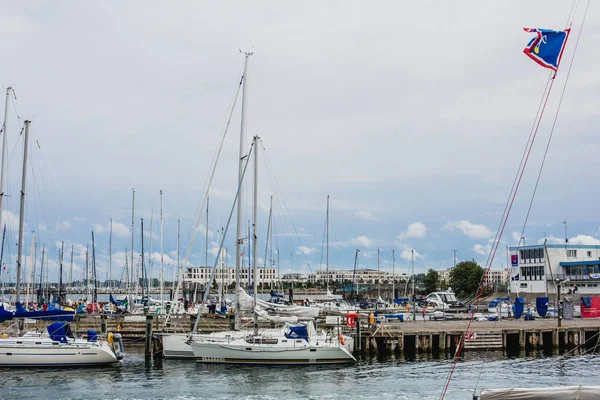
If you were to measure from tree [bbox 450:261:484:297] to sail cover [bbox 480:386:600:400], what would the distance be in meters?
117

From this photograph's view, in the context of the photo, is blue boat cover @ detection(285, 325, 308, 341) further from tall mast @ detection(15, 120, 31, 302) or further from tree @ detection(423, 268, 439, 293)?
tree @ detection(423, 268, 439, 293)

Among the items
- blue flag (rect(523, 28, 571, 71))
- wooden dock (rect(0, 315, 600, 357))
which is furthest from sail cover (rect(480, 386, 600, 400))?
wooden dock (rect(0, 315, 600, 357))

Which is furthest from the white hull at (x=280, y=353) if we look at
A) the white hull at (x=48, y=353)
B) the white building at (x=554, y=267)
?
the white building at (x=554, y=267)

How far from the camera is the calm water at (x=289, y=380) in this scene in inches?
1357

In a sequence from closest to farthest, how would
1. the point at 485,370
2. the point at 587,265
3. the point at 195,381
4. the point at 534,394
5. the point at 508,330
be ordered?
the point at 534,394, the point at 195,381, the point at 485,370, the point at 508,330, the point at 587,265

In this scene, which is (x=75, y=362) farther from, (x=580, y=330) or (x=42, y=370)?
(x=580, y=330)

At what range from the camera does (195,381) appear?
3862cm

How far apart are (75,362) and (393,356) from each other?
73.2 feet

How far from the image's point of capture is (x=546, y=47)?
825 inches

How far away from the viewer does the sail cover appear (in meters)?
15.9

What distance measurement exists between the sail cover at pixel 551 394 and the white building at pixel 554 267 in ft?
291

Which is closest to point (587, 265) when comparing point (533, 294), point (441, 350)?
point (533, 294)

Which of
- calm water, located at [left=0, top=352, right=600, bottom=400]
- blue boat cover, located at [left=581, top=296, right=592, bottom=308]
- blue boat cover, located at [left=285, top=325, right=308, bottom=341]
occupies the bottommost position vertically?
calm water, located at [left=0, top=352, right=600, bottom=400]

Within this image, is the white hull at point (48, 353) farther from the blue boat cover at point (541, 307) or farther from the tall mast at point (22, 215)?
the blue boat cover at point (541, 307)
